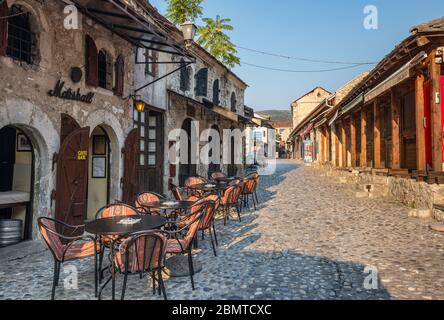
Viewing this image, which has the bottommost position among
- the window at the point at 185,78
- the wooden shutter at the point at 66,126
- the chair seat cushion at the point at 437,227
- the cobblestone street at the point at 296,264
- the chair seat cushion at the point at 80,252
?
the cobblestone street at the point at 296,264

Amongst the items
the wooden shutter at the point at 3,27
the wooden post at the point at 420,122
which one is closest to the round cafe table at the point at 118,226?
the wooden shutter at the point at 3,27

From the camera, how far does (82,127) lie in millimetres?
6367

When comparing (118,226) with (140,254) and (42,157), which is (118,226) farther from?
(42,157)

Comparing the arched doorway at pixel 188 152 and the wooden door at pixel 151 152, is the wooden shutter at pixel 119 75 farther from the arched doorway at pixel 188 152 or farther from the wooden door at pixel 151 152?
the arched doorway at pixel 188 152

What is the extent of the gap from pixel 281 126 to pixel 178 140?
68796 mm

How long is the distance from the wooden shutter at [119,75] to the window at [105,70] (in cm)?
15

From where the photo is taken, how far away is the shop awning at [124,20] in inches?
227

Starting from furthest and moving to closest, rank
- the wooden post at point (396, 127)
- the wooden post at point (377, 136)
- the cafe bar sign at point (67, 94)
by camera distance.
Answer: the wooden post at point (377, 136) → the wooden post at point (396, 127) → the cafe bar sign at point (67, 94)

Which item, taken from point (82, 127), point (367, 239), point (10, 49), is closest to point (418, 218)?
point (367, 239)

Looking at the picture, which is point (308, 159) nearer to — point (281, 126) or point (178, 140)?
point (178, 140)

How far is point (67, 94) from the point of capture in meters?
6.07

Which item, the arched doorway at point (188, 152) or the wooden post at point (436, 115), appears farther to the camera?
the arched doorway at point (188, 152)

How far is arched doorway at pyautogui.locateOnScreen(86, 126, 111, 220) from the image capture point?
314 inches

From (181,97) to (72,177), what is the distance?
19.1 feet
